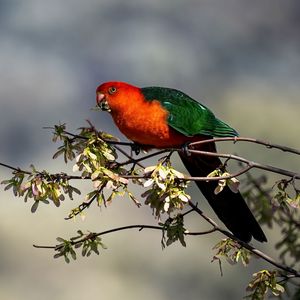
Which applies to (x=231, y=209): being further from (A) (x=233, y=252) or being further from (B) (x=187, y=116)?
(A) (x=233, y=252)

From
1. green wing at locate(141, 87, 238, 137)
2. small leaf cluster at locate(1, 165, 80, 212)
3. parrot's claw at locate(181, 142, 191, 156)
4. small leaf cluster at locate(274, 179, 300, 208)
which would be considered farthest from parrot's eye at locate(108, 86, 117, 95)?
small leaf cluster at locate(274, 179, 300, 208)

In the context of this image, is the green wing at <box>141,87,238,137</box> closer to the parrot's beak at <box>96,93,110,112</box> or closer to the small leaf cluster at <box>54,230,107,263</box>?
the parrot's beak at <box>96,93,110,112</box>

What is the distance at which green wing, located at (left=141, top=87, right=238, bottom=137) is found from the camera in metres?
2.88

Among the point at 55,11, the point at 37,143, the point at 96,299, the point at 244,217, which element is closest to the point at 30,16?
the point at 55,11

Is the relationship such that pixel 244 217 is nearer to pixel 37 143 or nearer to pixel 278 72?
pixel 37 143

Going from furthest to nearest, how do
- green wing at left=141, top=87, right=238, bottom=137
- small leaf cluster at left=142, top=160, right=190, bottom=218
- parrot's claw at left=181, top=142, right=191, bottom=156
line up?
green wing at left=141, top=87, right=238, bottom=137 → parrot's claw at left=181, top=142, right=191, bottom=156 → small leaf cluster at left=142, top=160, right=190, bottom=218

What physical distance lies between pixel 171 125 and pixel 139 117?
10 cm

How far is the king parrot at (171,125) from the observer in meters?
2.81

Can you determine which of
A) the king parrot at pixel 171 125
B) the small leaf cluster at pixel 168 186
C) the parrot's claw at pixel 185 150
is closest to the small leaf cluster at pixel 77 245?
the small leaf cluster at pixel 168 186

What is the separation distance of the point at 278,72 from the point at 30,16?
1.91m

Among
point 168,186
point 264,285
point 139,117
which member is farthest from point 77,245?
point 139,117

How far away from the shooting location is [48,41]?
6664 millimetres

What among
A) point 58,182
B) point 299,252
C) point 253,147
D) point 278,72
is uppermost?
point 278,72

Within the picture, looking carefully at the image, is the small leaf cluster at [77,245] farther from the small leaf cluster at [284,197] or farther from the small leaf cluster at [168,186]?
the small leaf cluster at [284,197]
